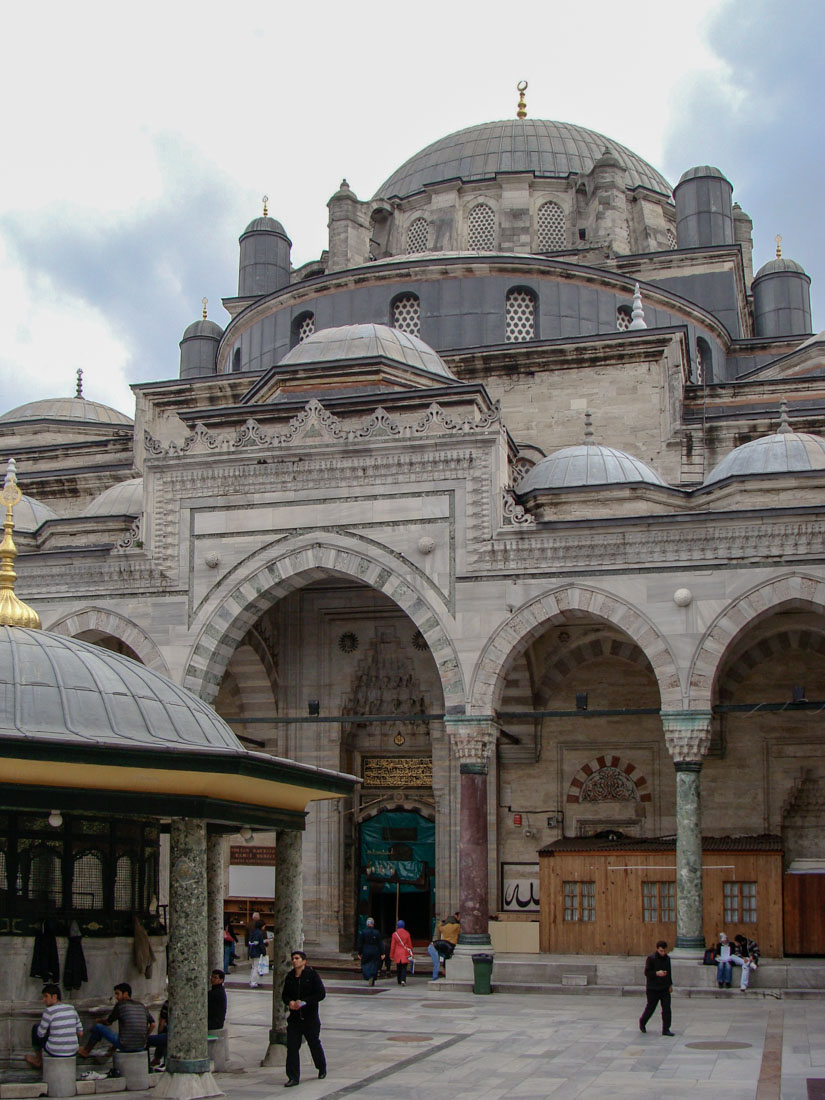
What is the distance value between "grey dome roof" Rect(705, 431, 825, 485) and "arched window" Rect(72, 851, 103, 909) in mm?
10220

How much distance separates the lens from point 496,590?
16422mm

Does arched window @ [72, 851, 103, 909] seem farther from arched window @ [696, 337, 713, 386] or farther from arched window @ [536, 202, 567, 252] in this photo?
arched window @ [536, 202, 567, 252]

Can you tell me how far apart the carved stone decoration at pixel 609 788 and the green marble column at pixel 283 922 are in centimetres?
865

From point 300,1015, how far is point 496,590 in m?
7.68

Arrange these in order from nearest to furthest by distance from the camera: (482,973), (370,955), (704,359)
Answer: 1. (482,973)
2. (370,955)
3. (704,359)

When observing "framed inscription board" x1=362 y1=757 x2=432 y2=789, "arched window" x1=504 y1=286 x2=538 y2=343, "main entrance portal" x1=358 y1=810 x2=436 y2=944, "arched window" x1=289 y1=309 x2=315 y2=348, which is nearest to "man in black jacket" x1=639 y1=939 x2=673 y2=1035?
A: "main entrance portal" x1=358 y1=810 x2=436 y2=944

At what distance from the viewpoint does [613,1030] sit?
481 inches

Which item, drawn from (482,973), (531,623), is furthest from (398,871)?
(531,623)

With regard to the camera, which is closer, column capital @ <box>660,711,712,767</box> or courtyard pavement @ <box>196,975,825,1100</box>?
courtyard pavement @ <box>196,975,825,1100</box>

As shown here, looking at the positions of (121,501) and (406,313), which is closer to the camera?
(121,501)

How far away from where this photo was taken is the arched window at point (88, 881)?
9.26 m

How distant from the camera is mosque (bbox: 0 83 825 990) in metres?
16.1

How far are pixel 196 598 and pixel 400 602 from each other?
2.67 meters

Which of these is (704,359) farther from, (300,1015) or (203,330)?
(300,1015)
